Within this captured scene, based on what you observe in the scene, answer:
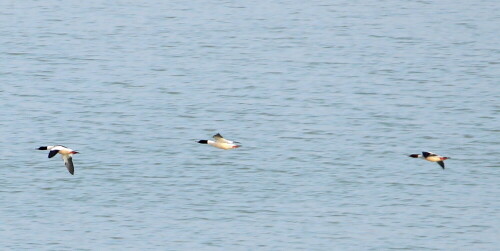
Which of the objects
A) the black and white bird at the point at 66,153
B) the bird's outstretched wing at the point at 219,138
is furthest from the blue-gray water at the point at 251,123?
the bird's outstretched wing at the point at 219,138

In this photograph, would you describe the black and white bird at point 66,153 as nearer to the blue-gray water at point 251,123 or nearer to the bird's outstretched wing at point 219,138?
the blue-gray water at point 251,123

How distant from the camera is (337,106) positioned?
3844 cm

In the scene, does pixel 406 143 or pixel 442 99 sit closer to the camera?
pixel 406 143

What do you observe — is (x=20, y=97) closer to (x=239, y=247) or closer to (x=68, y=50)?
(x=68, y=50)

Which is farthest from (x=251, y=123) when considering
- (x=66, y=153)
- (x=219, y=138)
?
(x=219, y=138)

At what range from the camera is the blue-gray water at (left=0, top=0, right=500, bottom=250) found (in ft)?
93.7

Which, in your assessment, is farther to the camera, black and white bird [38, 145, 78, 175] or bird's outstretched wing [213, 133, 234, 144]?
black and white bird [38, 145, 78, 175]

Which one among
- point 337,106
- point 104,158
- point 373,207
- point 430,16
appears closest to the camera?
point 373,207

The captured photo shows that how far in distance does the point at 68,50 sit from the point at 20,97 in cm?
696

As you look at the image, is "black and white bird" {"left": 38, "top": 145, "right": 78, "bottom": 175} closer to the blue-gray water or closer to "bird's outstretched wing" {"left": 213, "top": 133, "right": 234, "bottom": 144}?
the blue-gray water

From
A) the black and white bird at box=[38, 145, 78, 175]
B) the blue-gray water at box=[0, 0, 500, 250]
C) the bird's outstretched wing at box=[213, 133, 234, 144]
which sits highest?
the bird's outstretched wing at box=[213, 133, 234, 144]

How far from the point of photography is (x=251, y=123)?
119 ft

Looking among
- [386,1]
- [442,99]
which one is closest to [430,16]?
[386,1]

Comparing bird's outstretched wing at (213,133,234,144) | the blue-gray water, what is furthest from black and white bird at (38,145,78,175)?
bird's outstretched wing at (213,133,234,144)
